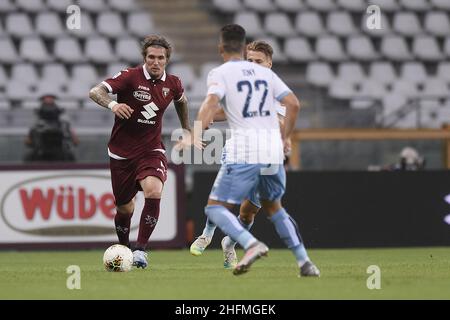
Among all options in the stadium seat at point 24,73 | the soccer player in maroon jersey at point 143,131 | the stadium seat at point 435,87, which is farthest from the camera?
the stadium seat at point 435,87

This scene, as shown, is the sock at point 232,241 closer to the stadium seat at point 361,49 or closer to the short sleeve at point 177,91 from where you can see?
the short sleeve at point 177,91

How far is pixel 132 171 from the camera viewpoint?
1038cm

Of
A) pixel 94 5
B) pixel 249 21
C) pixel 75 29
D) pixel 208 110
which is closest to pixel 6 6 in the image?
pixel 75 29

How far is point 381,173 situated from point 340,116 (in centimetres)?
246

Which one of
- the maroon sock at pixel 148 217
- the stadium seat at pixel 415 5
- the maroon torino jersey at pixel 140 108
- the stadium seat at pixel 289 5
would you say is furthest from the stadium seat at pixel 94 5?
the maroon sock at pixel 148 217

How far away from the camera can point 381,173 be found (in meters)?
14.9

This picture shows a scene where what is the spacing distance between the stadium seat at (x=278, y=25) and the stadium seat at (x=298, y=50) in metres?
0.21

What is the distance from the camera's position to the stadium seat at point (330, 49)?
22578 mm

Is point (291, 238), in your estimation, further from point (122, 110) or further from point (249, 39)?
point (249, 39)

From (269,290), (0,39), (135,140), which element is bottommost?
(269,290)

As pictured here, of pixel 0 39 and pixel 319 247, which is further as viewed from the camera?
pixel 0 39

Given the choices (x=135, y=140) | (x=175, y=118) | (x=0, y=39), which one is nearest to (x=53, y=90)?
(x=0, y=39)

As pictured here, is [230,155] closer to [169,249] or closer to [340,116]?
[169,249]
